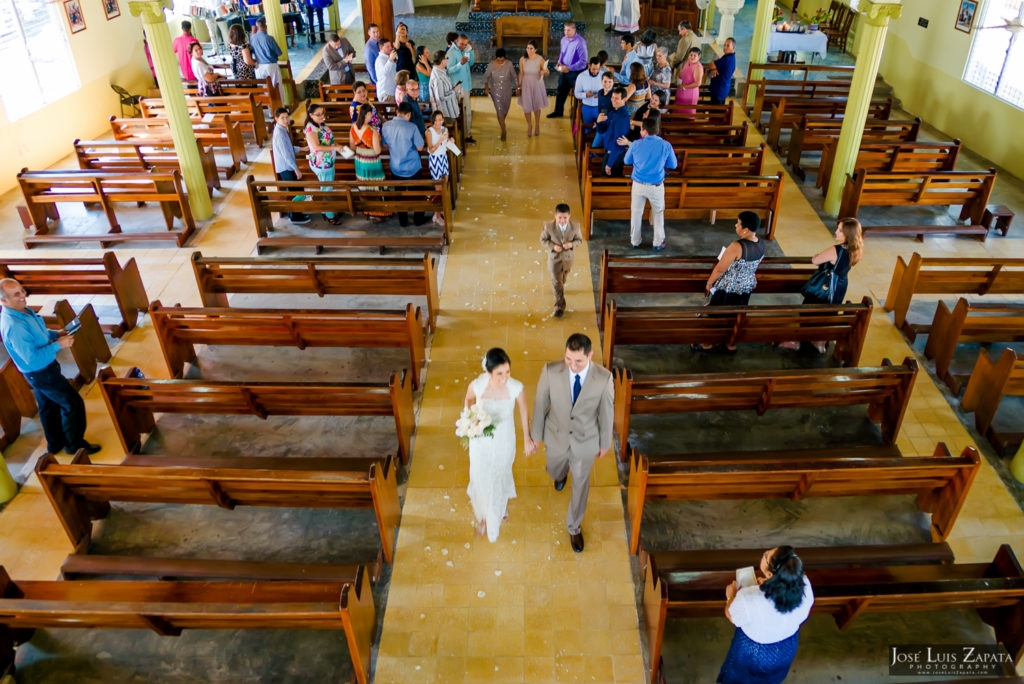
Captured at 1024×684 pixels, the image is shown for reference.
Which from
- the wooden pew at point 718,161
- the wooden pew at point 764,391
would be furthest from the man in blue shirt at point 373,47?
the wooden pew at point 764,391

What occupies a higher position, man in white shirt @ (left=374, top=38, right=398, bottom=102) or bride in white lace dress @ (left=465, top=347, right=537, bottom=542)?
man in white shirt @ (left=374, top=38, right=398, bottom=102)

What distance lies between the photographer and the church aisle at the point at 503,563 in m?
4.57

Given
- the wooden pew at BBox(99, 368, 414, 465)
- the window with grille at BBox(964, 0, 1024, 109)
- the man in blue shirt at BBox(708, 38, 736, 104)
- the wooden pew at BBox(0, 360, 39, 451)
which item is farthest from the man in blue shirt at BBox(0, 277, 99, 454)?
the window with grille at BBox(964, 0, 1024, 109)

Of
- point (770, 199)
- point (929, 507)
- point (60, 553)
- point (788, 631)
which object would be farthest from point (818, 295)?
point (60, 553)

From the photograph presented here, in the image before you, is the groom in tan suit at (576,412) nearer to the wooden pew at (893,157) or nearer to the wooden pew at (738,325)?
the wooden pew at (738,325)

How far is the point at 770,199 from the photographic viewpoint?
30.8ft

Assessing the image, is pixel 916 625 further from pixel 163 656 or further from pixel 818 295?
pixel 163 656

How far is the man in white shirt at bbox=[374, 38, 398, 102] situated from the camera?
11280 millimetres

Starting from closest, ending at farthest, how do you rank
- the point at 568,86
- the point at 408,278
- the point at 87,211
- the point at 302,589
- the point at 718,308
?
the point at 302,589 < the point at 718,308 < the point at 408,278 < the point at 87,211 < the point at 568,86

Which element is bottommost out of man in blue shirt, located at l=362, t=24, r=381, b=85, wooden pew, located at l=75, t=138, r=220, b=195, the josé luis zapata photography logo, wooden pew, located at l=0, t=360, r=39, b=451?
the josé luis zapata photography logo

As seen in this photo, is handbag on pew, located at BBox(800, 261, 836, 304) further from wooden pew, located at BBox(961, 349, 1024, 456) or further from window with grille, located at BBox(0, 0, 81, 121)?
window with grille, located at BBox(0, 0, 81, 121)

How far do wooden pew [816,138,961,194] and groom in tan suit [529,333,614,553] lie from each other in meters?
7.48

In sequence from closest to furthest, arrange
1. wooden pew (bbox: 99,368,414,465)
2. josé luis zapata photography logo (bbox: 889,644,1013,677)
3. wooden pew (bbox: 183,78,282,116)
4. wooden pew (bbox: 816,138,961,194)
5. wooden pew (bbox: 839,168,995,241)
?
josé luis zapata photography logo (bbox: 889,644,1013,677)
wooden pew (bbox: 99,368,414,465)
wooden pew (bbox: 839,168,995,241)
wooden pew (bbox: 816,138,961,194)
wooden pew (bbox: 183,78,282,116)

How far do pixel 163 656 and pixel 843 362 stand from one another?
633 cm
